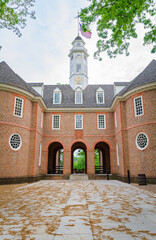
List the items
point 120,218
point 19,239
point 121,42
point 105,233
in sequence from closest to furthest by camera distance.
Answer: point 19,239
point 105,233
point 120,218
point 121,42

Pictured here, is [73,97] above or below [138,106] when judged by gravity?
above

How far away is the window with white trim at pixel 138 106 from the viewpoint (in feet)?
50.1

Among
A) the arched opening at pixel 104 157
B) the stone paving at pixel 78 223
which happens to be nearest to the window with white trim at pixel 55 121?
the arched opening at pixel 104 157

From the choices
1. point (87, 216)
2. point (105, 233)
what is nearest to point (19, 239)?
point (105, 233)

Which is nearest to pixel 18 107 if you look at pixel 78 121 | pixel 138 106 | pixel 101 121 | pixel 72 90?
pixel 78 121

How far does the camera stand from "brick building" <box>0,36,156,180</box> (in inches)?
558

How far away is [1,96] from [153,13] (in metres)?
13.2

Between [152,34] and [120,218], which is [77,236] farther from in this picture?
[152,34]

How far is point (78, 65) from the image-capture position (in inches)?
1074

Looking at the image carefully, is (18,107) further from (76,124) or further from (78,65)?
(78,65)

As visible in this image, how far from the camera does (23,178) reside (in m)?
14.6

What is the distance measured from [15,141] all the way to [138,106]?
492 inches

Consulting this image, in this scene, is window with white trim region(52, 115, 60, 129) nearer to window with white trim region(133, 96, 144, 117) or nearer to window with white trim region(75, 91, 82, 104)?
window with white trim region(75, 91, 82, 104)

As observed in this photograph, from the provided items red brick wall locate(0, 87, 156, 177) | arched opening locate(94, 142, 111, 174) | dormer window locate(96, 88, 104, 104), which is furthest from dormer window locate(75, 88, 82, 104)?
arched opening locate(94, 142, 111, 174)
